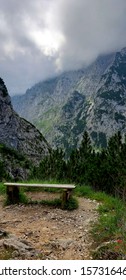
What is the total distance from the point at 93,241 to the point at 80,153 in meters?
54.9

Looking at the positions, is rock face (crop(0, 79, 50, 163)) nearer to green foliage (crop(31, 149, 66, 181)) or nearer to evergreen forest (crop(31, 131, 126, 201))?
green foliage (crop(31, 149, 66, 181))

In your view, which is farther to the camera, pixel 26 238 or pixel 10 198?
pixel 10 198

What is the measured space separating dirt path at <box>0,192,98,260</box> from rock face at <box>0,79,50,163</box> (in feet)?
478

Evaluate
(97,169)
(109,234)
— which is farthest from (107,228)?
(97,169)

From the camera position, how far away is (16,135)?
6821 inches

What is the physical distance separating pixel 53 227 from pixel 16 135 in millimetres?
160107

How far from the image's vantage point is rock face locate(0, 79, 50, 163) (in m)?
168

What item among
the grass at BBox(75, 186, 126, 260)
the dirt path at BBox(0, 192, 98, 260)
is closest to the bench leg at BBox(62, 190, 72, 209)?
the dirt path at BBox(0, 192, 98, 260)

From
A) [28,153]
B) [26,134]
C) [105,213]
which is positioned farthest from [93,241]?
[26,134]

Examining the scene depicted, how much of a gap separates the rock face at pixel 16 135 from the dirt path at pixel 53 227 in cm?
14556

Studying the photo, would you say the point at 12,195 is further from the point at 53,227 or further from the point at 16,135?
the point at 16,135

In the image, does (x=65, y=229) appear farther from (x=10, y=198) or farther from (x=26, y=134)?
(x=26, y=134)

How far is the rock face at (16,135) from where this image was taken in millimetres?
167750

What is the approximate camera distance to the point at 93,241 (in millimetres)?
13086
